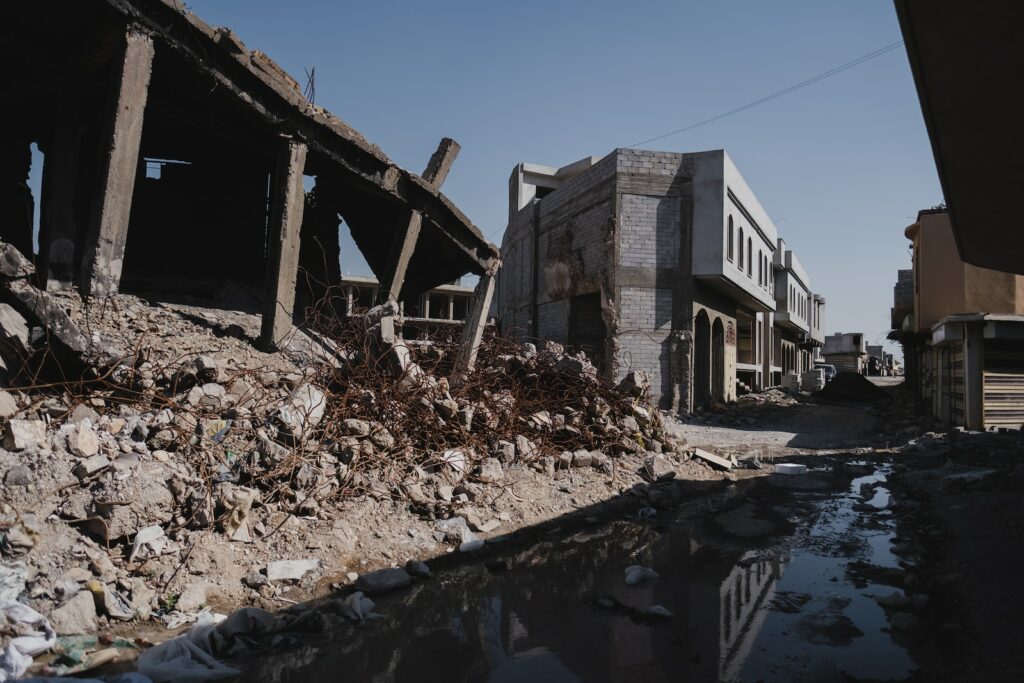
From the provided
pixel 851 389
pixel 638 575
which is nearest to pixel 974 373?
pixel 638 575

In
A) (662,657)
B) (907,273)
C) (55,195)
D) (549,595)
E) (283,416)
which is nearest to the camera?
(662,657)

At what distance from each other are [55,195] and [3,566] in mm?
6391

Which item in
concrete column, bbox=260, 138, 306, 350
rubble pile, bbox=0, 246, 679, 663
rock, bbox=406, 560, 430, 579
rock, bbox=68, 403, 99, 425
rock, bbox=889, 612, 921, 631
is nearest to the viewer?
rock, bbox=889, 612, 921, 631

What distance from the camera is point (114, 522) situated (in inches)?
148

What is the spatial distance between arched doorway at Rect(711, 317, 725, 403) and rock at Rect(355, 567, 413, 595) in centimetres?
1505

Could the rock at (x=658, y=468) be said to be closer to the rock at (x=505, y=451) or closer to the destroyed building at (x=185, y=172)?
the rock at (x=505, y=451)

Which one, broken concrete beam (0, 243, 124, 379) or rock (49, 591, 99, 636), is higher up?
broken concrete beam (0, 243, 124, 379)

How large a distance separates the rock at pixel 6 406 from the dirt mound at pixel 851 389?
78.0ft

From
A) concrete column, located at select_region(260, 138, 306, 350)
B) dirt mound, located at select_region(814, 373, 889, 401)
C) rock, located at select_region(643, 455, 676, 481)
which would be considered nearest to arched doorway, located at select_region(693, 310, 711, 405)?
dirt mound, located at select_region(814, 373, 889, 401)

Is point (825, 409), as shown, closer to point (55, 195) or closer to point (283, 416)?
point (283, 416)

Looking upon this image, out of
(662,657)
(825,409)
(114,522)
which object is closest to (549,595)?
(662,657)

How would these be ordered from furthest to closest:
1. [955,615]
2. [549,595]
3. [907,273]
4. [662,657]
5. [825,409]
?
[907,273] < [825,409] < [549,595] < [955,615] < [662,657]

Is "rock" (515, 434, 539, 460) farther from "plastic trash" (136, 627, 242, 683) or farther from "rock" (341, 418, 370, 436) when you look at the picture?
"plastic trash" (136, 627, 242, 683)

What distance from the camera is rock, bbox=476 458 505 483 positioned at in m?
5.98
